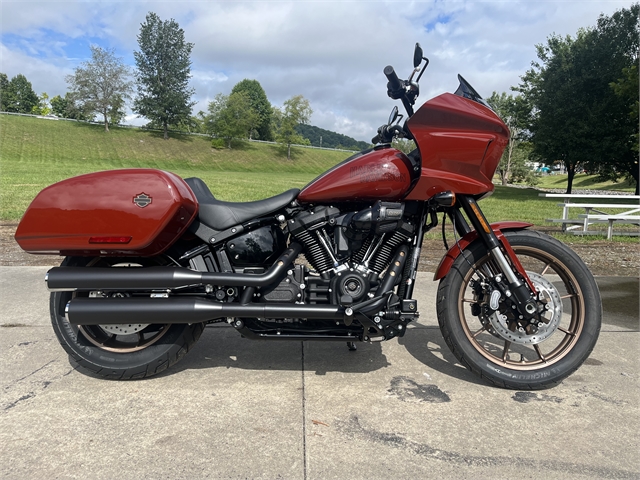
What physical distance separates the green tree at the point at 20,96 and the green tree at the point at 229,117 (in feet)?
108

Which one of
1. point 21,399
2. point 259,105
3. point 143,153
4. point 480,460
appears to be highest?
point 259,105

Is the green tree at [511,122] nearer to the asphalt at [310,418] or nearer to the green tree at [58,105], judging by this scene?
the asphalt at [310,418]

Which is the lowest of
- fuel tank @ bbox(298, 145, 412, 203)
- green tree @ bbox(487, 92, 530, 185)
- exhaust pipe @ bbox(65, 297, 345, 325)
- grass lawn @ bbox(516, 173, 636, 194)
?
exhaust pipe @ bbox(65, 297, 345, 325)

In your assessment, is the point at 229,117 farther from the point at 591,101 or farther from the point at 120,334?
the point at 120,334

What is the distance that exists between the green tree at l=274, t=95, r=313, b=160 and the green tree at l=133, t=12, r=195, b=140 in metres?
→ 15.3

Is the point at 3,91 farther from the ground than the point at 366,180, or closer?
farther from the ground

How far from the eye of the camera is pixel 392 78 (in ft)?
9.36

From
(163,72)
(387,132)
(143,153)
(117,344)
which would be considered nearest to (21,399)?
(117,344)

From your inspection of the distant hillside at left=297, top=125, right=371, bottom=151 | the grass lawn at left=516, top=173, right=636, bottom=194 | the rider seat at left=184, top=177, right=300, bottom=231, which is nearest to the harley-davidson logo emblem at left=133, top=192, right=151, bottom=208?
the rider seat at left=184, top=177, right=300, bottom=231

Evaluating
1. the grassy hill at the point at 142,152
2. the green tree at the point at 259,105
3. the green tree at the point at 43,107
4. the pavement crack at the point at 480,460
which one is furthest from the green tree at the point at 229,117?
the pavement crack at the point at 480,460

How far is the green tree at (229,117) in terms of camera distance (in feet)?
203

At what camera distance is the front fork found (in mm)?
2770

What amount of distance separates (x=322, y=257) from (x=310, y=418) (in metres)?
0.93

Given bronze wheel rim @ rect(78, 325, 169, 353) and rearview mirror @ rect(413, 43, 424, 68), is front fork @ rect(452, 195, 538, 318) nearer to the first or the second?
rearview mirror @ rect(413, 43, 424, 68)
